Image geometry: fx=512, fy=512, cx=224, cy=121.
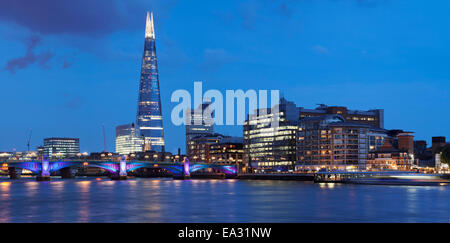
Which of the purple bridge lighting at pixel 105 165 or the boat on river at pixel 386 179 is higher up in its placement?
the purple bridge lighting at pixel 105 165

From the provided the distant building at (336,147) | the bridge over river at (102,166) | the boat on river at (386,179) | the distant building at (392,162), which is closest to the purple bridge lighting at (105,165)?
the bridge over river at (102,166)

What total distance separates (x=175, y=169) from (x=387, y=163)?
268ft

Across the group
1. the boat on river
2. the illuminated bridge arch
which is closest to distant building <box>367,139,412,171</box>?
the boat on river

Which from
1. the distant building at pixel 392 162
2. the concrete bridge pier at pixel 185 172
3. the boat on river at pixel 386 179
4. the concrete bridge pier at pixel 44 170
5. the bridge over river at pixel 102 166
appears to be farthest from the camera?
the distant building at pixel 392 162

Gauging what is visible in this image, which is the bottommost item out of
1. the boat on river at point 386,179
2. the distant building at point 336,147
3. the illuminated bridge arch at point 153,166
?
the boat on river at point 386,179

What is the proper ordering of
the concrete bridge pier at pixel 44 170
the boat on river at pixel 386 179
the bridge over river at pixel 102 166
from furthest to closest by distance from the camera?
the concrete bridge pier at pixel 44 170, the bridge over river at pixel 102 166, the boat on river at pixel 386 179

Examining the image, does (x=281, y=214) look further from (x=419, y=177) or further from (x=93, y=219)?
(x=419, y=177)

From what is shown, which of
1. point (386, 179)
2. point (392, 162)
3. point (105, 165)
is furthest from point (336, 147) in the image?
point (105, 165)

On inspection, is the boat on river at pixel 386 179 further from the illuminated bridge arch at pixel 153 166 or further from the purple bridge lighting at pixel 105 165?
the illuminated bridge arch at pixel 153 166

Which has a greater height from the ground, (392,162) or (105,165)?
(105,165)

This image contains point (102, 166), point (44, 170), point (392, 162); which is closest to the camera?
point (44, 170)

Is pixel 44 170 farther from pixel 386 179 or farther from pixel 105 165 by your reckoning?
pixel 386 179
